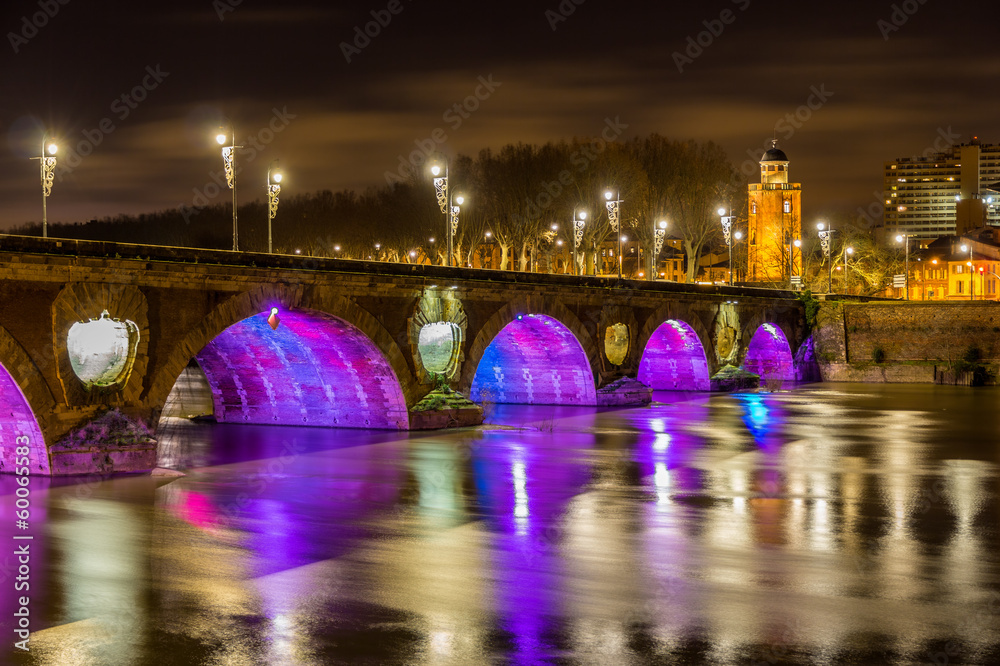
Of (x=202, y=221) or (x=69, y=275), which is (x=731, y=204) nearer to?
(x=202, y=221)

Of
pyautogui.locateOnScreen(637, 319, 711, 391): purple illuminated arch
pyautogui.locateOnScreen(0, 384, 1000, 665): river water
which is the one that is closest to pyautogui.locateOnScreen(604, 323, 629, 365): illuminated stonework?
pyautogui.locateOnScreen(637, 319, 711, 391): purple illuminated arch

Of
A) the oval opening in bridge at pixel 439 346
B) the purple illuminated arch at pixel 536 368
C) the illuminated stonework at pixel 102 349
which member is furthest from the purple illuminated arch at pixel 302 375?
the purple illuminated arch at pixel 536 368

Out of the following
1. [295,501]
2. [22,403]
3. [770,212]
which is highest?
[770,212]

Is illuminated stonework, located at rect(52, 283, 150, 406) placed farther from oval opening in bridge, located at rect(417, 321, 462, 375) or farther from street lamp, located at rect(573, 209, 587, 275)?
street lamp, located at rect(573, 209, 587, 275)

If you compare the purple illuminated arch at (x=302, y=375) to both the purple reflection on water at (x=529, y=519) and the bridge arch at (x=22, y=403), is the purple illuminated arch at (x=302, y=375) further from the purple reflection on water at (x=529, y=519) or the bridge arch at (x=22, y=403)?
the bridge arch at (x=22, y=403)

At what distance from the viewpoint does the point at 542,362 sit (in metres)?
46.8

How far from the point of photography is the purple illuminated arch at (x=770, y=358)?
68250mm

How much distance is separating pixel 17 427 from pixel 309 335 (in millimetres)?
10386

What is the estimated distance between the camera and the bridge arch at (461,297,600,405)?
44.3 meters

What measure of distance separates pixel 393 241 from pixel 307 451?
61965 millimetres

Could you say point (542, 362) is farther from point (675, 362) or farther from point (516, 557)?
point (516, 557)

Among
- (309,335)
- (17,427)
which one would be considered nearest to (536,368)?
(309,335)

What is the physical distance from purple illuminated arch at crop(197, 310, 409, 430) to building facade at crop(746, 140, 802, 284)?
8162 cm

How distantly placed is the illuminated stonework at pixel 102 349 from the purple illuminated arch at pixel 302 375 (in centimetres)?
648
